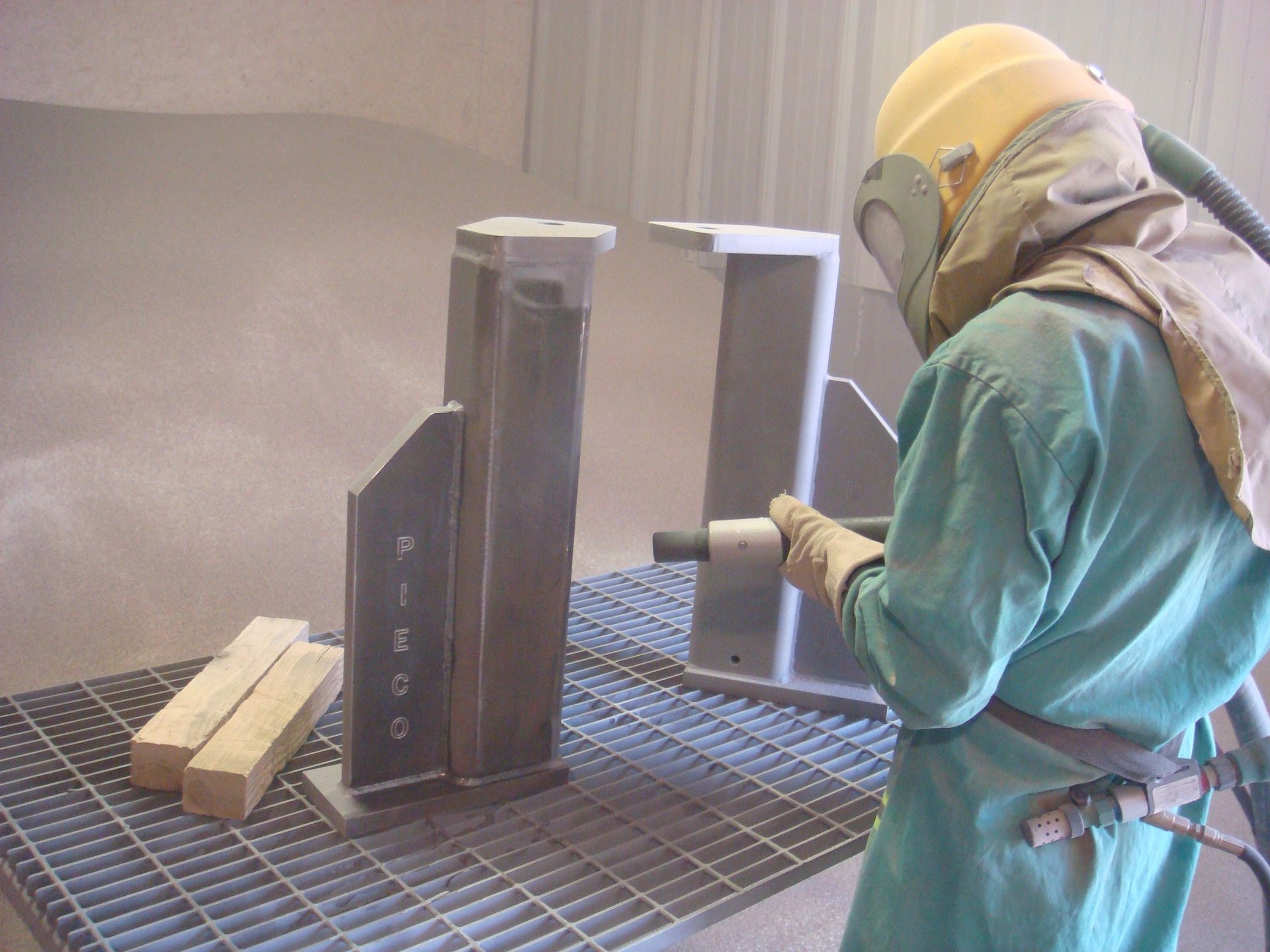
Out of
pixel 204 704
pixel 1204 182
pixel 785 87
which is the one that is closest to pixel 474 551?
pixel 204 704

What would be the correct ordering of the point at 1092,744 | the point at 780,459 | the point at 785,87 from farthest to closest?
the point at 785,87
the point at 780,459
the point at 1092,744

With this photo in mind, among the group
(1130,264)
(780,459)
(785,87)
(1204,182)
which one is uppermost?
(785,87)

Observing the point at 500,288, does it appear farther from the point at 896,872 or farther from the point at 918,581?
the point at 896,872

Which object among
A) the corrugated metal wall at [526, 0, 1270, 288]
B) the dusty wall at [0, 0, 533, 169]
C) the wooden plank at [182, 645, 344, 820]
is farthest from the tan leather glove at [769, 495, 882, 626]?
the dusty wall at [0, 0, 533, 169]

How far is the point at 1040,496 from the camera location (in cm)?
98

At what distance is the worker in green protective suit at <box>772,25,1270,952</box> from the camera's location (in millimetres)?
1000

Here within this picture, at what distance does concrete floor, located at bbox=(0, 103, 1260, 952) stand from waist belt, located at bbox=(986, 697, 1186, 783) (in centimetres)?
127

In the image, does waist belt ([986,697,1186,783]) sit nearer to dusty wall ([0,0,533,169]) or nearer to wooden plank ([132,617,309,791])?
wooden plank ([132,617,309,791])

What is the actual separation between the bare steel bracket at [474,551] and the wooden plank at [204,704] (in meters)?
0.18

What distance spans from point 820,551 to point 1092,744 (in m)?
0.35

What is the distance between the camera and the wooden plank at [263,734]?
4.85ft

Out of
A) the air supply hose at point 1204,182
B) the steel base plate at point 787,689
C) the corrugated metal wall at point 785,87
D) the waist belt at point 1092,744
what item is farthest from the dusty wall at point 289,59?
the waist belt at point 1092,744

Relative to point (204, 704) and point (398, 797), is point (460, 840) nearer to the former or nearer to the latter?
point (398, 797)

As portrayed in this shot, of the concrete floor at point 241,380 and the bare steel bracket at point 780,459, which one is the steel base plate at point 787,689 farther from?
the concrete floor at point 241,380
